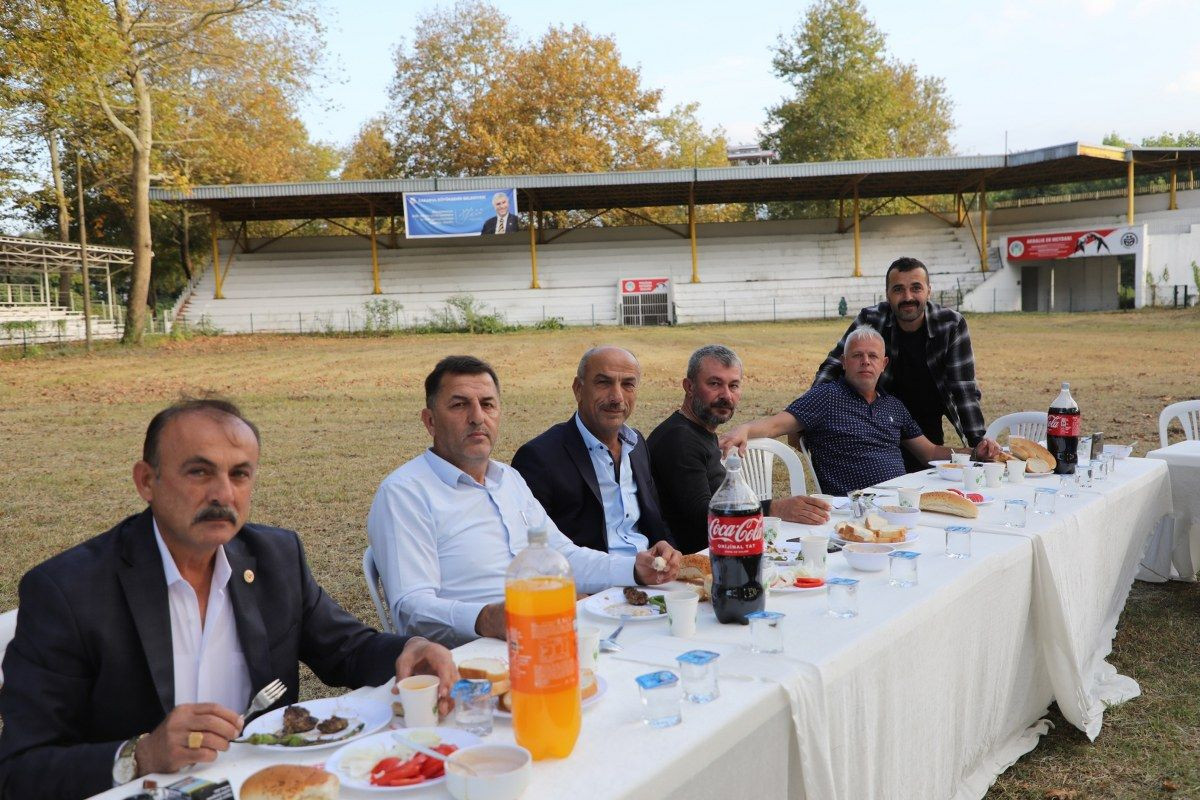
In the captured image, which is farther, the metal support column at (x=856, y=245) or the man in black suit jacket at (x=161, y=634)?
the metal support column at (x=856, y=245)

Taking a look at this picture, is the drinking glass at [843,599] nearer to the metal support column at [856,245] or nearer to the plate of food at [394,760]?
the plate of food at [394,760]

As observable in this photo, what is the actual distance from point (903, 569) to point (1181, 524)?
129 inches

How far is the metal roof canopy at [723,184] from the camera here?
31781 millimetres

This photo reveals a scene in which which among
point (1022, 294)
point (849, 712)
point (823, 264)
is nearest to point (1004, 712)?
point (849, 712)

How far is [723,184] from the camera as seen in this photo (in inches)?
1344

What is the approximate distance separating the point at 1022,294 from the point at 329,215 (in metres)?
28.4

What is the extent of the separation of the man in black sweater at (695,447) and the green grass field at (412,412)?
1586 mm

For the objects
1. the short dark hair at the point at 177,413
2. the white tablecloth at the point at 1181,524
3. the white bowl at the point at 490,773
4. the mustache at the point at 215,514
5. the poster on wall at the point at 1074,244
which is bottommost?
the white tablecloth at the point at 1181,524

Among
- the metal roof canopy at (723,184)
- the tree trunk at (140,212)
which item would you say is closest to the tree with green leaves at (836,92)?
the metal roof canopy at (723,184)

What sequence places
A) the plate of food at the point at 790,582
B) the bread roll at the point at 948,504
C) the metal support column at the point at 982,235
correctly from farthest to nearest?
the metal support column at the point at 982,235, the bread roll at the point at 948,504, the plate of food at the point at 790,582

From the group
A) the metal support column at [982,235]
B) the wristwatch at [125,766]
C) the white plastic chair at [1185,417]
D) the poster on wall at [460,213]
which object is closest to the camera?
the wristwatch at [125,766]

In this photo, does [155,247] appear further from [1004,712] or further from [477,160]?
[1004,712]

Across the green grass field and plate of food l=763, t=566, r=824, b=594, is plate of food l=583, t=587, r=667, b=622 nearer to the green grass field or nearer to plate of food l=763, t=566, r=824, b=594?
plate of food l=763, t=566, r=824, b=594

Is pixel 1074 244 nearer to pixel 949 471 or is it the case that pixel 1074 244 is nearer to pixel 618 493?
pixel 949 471
